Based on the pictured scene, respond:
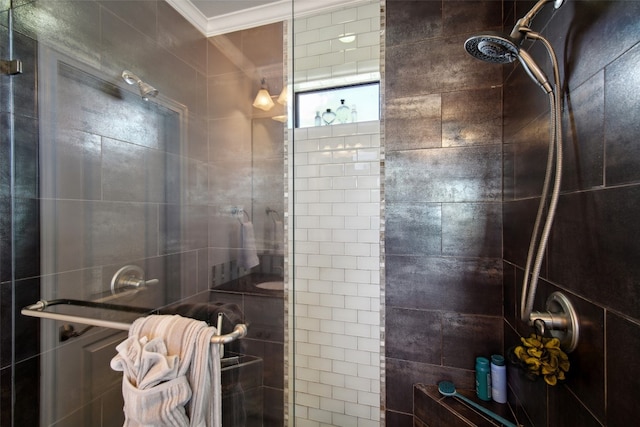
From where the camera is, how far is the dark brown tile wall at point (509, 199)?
0.60 m

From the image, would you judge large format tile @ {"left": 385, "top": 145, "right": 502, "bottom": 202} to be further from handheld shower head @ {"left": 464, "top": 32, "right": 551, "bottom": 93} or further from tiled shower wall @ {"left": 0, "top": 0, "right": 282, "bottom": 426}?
tiled shower wall @ {"left": 0, "top": 0, "right": 282, "bottom": 426}

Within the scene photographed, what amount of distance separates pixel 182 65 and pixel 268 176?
0.69 metres

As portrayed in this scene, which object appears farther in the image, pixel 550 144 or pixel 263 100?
pixel 263 100

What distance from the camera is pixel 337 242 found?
65.1 inches

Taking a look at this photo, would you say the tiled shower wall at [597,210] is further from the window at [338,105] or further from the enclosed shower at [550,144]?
the window at [338,105]

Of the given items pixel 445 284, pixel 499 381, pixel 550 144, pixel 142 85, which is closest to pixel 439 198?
pixel 445 284

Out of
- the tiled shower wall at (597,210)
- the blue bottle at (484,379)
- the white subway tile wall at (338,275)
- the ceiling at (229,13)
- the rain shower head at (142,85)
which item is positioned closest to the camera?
the tiled shower wall at (597,210)

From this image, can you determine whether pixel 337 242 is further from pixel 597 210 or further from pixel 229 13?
pixel 229 13

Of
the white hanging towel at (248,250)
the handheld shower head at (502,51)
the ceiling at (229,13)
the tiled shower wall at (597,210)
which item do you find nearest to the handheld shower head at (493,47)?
the handheld shower head at (502,51)

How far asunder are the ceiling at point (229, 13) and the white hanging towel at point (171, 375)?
1.36 metres

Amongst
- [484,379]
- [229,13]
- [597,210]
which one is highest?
[229,13]

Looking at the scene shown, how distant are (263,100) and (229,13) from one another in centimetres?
54

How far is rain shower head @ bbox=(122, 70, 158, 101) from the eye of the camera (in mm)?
1090

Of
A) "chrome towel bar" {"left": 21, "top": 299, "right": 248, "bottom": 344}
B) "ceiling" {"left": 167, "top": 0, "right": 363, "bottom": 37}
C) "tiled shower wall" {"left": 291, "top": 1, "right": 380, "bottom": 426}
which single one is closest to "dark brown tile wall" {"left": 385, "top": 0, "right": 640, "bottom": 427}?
"tiled shower wall" {"left": 291, "top": 1, "right": 380, "bottom": 426}
